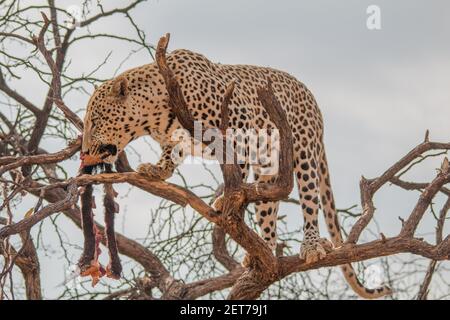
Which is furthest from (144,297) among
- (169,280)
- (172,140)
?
(172,140)

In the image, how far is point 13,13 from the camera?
35.7ft

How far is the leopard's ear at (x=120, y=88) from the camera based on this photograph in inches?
352

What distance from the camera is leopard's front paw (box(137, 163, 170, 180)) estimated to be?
339 inches

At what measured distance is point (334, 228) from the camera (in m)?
10.1

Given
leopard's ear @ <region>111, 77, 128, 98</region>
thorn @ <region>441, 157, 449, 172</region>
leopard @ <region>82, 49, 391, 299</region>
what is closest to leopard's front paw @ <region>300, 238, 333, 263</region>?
leopard @ <region>82, 49, 391, 299</region>

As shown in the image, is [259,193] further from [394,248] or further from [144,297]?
[144,297]

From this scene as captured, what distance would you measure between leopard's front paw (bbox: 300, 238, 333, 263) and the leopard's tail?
0.90 metres

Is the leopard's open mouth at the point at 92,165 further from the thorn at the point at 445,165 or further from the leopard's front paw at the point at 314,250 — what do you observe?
the thorn at the point at 445,165

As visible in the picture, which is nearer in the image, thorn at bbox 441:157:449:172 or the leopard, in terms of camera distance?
the leopard

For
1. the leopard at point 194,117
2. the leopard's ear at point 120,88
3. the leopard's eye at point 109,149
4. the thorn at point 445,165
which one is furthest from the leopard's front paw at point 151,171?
the thorn at point 445,165

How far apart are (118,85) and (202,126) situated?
86 centimetres

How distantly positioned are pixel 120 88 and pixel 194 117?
644 mm

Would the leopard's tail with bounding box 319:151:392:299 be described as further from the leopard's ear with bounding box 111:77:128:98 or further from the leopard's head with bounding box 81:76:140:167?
the leopard's ear with bounding box 111:77:128:98

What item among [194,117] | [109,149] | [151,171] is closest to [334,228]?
[194,117]
